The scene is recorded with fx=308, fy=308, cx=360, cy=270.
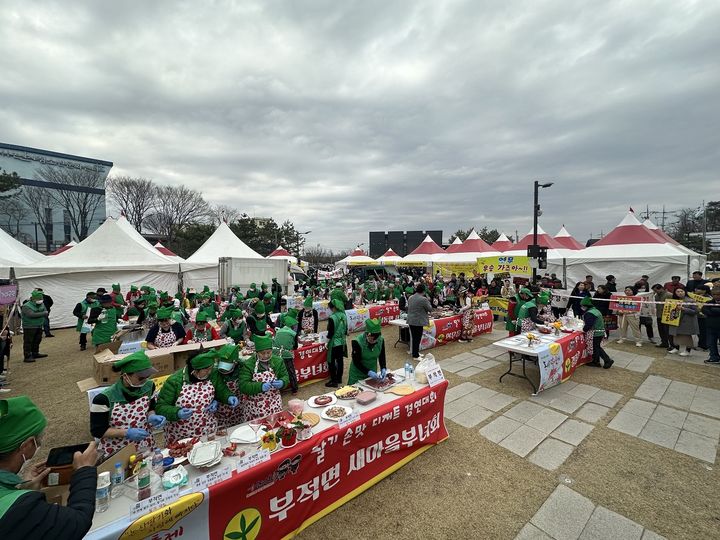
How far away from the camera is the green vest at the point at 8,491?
144 cm

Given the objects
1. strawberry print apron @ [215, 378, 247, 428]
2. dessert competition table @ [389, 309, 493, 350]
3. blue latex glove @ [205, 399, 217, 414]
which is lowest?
dessert competition table @ [389, 309, 493, 350]

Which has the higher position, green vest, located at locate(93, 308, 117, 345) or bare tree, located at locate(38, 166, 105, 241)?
bare tree, located at locate(38, 166, 105, 241)

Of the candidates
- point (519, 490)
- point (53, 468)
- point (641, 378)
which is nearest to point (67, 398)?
point (53, 468)

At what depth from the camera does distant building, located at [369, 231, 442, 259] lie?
233ft

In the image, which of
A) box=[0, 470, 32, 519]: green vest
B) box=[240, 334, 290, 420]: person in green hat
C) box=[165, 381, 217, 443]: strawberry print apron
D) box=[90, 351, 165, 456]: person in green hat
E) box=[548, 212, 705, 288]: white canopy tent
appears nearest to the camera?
box=[0, 470, 32, 519]: green vest

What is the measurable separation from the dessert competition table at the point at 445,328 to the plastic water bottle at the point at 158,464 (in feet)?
23.0

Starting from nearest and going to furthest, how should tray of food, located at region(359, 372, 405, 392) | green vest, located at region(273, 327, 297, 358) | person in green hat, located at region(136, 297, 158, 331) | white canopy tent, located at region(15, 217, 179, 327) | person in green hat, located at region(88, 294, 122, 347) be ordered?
tray of food, located at region(359, 372, 405, 392) → green vest, located at region(273, 327, 297, 358) → person in green hat, located at region(88, 294, 122, 347) → person in green hat, located at region(136, 297, 158, 331) → white canopy tent, located at region(15, 217, 179, 327)

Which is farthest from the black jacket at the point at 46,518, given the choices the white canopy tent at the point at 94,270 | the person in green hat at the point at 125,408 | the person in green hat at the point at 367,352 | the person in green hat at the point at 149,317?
the white canopy tent at the point at 94,270

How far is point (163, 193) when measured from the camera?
35.7 m

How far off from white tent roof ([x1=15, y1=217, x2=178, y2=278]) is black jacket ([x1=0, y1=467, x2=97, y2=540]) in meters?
15.7

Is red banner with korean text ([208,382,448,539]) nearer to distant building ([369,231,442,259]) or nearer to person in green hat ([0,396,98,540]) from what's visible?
person in green hat ([0,396,98,540])

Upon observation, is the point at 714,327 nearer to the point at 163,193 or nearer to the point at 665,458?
the point at 665,458

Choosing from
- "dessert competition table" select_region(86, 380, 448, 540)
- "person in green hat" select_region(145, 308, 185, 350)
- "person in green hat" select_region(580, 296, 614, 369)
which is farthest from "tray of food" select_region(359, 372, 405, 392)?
"person in green hat" select_region(580, 296, 614, 369)

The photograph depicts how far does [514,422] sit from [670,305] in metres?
6.90
